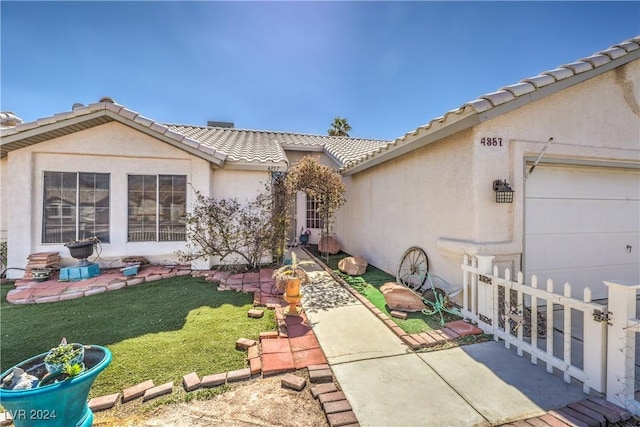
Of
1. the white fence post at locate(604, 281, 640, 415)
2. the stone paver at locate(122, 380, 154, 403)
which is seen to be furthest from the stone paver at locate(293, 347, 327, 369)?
the white fence post at locate(604, 281, 640, 415)

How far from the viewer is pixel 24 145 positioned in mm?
7375

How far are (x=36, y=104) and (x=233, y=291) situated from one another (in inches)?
412

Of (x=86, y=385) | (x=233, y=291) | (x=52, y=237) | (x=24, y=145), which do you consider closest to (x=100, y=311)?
(x=233, y=291)

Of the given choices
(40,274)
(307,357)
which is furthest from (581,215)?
(40,274)

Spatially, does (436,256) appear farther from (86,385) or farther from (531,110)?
(86,385)

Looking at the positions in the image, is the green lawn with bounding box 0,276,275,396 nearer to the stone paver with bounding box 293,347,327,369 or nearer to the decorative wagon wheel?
the stone paver with bounding box 293,347,327,369

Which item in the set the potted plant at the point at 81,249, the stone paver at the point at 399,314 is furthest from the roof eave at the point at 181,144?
the stone paver at the point at 399,314

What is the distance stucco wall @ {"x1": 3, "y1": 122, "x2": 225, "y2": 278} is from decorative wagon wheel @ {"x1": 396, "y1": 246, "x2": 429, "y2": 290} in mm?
6019

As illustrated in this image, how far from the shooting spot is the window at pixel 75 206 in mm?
7695

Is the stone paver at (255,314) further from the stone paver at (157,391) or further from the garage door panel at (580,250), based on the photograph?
the garage door panel at (580,250)

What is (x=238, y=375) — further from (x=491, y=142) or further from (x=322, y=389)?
(x=491, y=142)

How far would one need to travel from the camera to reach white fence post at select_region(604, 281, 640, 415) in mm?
2791

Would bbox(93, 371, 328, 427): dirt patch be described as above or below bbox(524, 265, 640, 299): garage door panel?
below

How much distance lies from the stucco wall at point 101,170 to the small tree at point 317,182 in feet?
8.81
